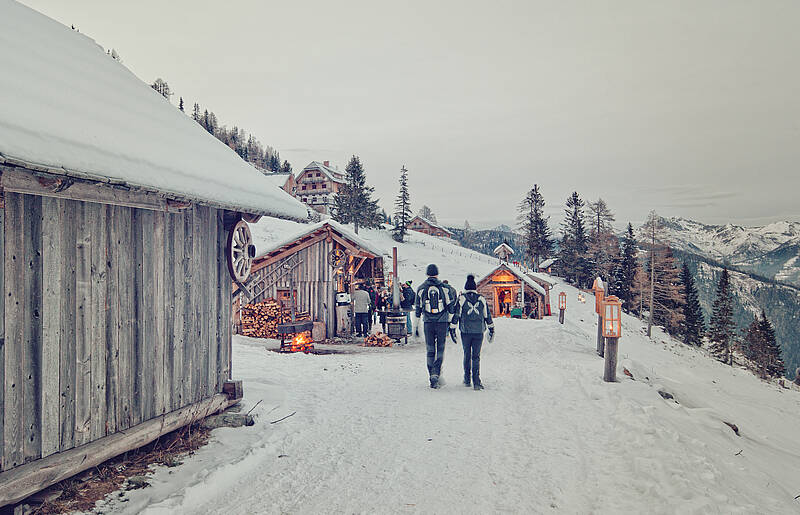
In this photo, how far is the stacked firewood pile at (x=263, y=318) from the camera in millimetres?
16438

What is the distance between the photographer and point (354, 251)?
16719mm

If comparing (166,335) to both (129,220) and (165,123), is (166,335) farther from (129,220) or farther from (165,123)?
(165,123)

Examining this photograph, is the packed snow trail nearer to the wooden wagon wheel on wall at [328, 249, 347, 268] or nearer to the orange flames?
the orange flames

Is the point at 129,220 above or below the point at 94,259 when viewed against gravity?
above

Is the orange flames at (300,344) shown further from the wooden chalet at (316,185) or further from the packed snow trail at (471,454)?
the wooden chalet at (316,185)

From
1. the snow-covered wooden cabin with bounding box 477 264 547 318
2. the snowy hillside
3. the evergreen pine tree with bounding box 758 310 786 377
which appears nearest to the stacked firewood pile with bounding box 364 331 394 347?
the snowy hillside

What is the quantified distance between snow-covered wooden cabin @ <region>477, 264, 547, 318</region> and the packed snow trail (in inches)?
774

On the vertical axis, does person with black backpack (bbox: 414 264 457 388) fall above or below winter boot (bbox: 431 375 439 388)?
above

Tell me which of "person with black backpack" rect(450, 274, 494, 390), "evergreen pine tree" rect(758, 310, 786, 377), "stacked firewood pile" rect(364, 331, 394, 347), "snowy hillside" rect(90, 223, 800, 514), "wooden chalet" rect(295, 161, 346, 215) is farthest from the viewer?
"wooden chalet" rect(295, 161, 346, 215)

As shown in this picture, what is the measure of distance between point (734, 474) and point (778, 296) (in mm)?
171055

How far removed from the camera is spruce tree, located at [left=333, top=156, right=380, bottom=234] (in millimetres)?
53688

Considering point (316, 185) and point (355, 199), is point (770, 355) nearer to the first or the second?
point (355, 199)

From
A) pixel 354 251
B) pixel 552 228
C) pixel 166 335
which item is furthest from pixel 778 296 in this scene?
pixel 166 335

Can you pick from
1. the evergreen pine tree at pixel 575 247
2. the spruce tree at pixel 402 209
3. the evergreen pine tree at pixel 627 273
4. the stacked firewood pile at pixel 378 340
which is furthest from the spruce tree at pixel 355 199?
the stacked firewood pile at pixel 378 340
